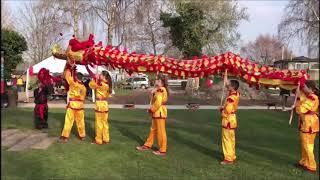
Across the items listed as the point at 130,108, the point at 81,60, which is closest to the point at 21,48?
the point at 130,108

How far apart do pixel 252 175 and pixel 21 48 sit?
1652 cm

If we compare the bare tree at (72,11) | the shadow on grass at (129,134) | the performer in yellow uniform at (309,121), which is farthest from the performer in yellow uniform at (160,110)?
the bare tree at (72,11)

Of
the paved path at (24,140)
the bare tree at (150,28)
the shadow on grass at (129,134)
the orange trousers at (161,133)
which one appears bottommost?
the shadow on grass at (129,134)

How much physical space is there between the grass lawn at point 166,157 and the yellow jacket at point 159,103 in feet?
3.22

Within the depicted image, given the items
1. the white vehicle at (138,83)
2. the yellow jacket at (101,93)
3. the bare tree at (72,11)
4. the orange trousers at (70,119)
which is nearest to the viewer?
the yellow jacket at (101,93)

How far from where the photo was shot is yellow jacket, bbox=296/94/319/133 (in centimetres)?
906

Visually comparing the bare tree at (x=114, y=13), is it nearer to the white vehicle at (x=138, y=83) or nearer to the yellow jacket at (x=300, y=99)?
the white vehicle at (x=138, y=83)

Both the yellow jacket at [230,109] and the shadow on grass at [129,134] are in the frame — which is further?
the shadow on grass at [129,134]

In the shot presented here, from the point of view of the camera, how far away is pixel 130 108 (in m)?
21.7

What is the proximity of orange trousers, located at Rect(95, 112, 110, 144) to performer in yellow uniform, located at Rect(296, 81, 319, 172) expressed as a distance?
4.82 meters

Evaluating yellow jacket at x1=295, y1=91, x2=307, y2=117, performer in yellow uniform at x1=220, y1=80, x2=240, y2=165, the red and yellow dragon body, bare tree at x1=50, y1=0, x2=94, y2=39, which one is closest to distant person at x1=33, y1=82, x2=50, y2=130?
the red and yellow dragon body

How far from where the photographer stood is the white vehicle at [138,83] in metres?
43.0

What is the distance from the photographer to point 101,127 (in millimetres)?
11062

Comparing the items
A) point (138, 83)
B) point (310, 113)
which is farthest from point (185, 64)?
point (138, 83)
